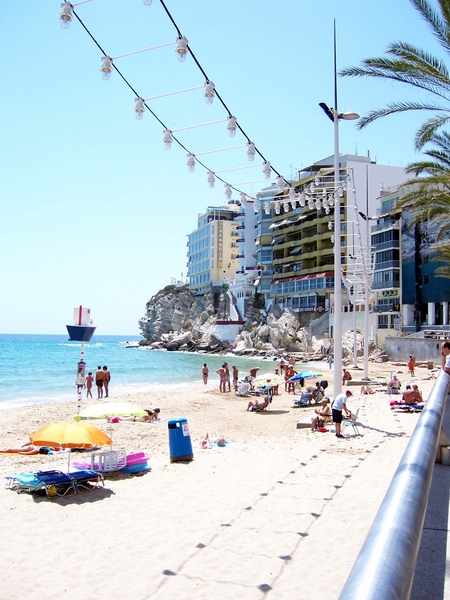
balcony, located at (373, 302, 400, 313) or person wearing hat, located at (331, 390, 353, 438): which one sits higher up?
balcony, located at (373, 302, 400, 313)

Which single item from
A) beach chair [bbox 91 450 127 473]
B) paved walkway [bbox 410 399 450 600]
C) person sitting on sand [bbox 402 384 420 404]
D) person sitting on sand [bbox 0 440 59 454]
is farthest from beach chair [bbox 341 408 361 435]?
paved walkway [bbox 410 399 450 600]

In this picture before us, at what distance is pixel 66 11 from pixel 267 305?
2969 inches

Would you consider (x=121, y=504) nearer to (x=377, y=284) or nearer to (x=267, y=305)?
(x=377, y=284)

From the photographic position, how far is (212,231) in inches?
3944

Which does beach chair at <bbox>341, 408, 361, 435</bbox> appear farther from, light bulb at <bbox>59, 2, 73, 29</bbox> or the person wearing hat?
light bulb at <bbox>59, 2, 73, 29</bbox>

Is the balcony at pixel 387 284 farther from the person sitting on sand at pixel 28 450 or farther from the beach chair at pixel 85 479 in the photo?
the beach chair at pixel 85 479

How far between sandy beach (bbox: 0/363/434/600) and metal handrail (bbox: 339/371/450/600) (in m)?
3.00

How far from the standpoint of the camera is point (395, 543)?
72.6 inches

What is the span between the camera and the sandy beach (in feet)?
17.8

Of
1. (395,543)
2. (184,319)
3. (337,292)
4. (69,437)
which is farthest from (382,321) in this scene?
(395,543)

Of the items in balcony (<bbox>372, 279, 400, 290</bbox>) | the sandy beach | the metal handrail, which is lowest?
the sandy beach

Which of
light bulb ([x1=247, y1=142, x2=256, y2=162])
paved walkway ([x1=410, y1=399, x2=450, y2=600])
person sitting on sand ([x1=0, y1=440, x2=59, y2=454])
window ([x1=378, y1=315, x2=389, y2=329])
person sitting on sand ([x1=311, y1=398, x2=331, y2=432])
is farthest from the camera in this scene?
window ([x1=378, y1=315, x2=389, y2=329])

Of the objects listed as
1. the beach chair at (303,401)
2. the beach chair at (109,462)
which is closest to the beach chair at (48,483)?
the beach chair at (109,462)

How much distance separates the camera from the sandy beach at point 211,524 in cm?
544
